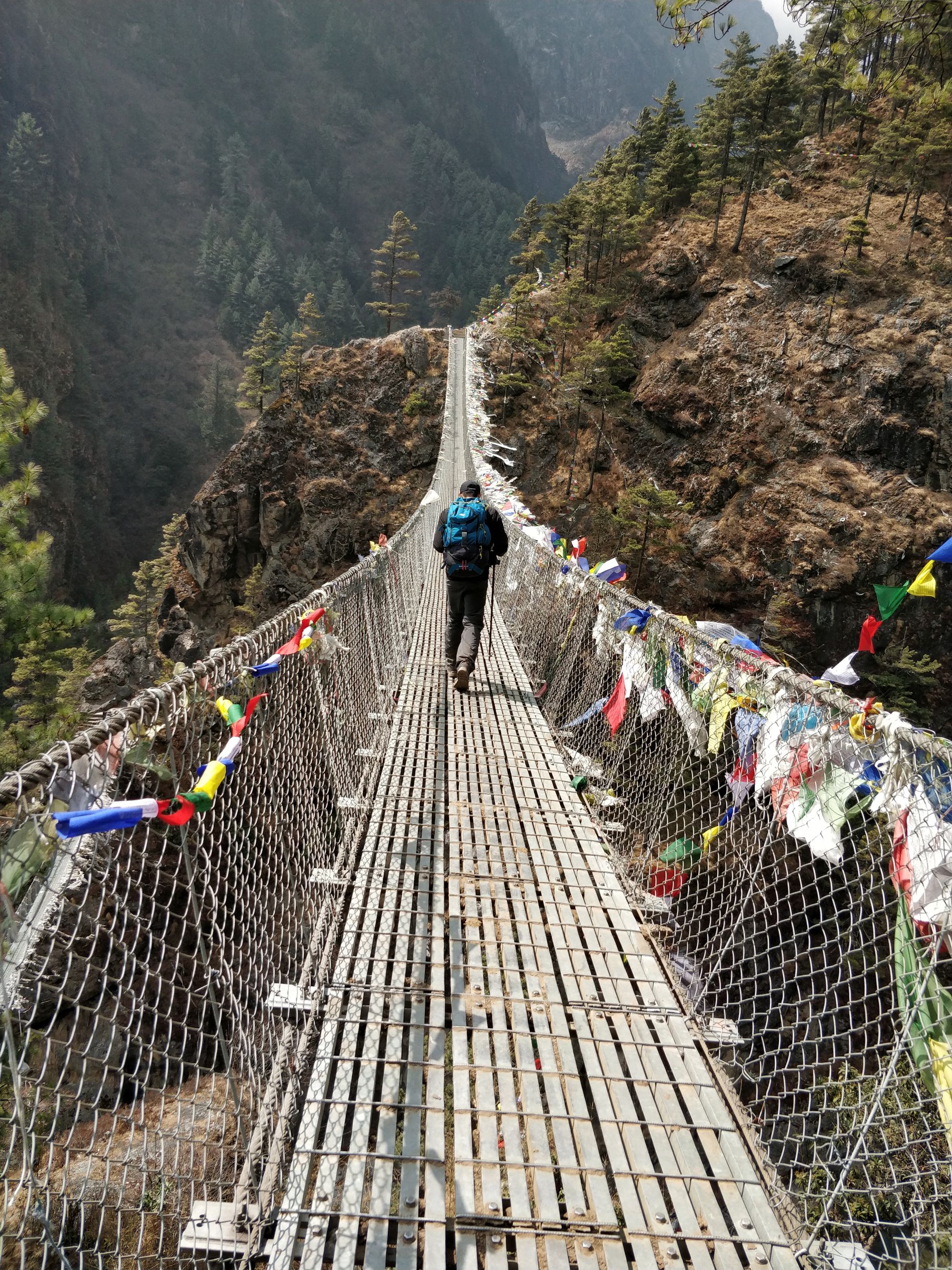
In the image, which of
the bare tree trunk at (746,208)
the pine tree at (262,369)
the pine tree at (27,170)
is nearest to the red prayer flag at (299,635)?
the bare tree trunk at (746,208)

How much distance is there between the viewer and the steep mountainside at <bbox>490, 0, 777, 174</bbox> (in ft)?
406

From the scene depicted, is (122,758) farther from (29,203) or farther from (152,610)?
(29,203)

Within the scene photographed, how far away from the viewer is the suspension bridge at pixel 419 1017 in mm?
1274

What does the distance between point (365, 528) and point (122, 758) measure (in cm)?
2059

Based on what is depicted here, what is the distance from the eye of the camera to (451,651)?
4.75 metres

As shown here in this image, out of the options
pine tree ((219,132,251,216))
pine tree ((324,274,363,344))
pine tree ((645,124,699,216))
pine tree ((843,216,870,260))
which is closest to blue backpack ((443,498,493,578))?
pine tree ((843,216,870,260))

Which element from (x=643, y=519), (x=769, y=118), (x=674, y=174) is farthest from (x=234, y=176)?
(x=643, y=519)

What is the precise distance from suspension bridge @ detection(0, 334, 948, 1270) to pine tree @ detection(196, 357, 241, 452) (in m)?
46.2

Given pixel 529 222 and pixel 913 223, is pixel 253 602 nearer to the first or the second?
pixel 529 222

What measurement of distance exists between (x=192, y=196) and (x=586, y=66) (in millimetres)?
107813

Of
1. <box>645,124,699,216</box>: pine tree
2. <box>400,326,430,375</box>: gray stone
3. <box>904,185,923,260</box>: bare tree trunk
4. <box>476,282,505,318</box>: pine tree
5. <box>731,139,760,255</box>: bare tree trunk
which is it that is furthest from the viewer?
<box>476,282,505,318</box>: pine tree

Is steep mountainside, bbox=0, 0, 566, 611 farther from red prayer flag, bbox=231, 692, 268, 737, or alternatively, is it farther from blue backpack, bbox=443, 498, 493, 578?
red prayer flag, bbox=231, 692, 268, 737

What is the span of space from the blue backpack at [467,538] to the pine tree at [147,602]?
82.6 feet

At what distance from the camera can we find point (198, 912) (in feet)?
4.57
